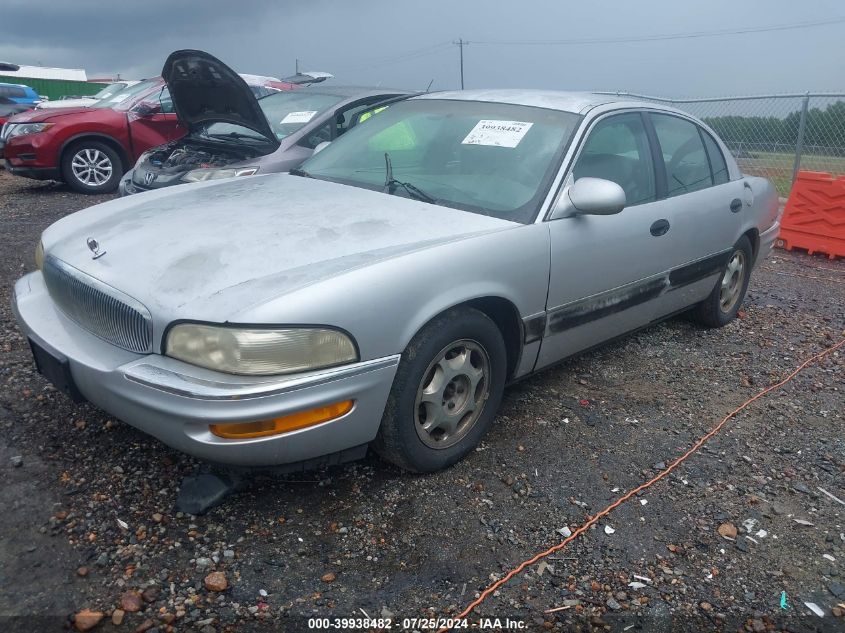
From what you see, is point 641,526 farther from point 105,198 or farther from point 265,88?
point 265,88

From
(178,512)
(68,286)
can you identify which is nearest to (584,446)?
(178,512)

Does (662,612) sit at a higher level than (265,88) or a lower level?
lower

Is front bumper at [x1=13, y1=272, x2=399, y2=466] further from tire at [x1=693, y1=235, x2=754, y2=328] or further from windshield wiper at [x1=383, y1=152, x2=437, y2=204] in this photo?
tire at [x1=693, y1=235, x2=754, y2=328]

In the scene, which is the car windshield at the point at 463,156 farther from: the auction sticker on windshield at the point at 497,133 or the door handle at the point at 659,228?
the door handle at the point at 659,228

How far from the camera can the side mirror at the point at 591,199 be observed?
10.6 ft

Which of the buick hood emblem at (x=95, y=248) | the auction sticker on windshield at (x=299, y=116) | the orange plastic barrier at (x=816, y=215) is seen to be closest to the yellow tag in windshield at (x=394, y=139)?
the buick hood emblem at (x=95, y=248)

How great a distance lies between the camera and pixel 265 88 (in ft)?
35.7

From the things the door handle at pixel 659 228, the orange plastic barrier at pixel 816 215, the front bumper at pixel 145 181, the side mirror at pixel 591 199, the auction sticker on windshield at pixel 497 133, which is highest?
the auction sticker on windshield at pixel 497 133

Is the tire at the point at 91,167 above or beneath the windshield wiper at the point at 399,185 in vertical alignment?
beneath

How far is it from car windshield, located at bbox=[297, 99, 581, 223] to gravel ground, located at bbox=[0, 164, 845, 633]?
3.64ft

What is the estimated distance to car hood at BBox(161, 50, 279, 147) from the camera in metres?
5.83

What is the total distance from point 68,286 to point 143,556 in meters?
1.12

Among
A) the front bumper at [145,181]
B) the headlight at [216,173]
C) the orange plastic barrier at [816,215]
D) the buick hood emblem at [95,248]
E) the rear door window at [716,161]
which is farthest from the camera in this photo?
the orange plastic barrier at [816,215]

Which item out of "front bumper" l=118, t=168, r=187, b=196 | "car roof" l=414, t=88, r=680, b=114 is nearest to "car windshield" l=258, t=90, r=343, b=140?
"front bumper" l=118, t=168, r=187, b=196
